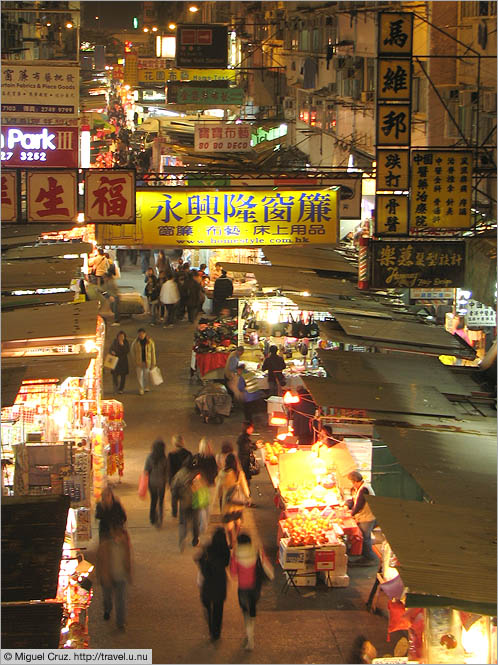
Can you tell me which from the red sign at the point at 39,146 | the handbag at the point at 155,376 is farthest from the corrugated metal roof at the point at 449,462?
the handbag at the point at 155,376

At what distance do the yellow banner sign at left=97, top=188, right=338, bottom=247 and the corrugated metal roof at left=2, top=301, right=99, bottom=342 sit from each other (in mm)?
2308

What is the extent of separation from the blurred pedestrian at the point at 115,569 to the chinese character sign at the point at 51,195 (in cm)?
570

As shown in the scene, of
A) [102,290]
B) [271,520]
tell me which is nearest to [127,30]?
[102,290]

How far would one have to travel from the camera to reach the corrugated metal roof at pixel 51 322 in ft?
35.0

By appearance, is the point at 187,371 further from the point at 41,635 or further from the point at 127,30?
the point at 127,30

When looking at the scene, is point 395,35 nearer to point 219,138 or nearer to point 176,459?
point 176,459

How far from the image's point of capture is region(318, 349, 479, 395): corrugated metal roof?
33.9ft

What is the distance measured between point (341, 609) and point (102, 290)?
1528 centimetres

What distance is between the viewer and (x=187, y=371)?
19562 millimetres

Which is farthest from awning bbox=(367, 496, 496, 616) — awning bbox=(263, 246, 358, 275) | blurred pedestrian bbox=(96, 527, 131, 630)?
awning bbox=(263, 246, 358, 275)

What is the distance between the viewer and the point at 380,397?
31.3 ft

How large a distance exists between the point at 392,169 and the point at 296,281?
88.5 inches

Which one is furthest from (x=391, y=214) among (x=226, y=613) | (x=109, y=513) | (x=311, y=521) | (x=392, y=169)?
(x=226, y=613)

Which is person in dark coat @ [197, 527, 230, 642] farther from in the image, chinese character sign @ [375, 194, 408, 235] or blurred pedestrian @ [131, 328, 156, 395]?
blurred pedestrian @ [131, 328, 156, 395]
